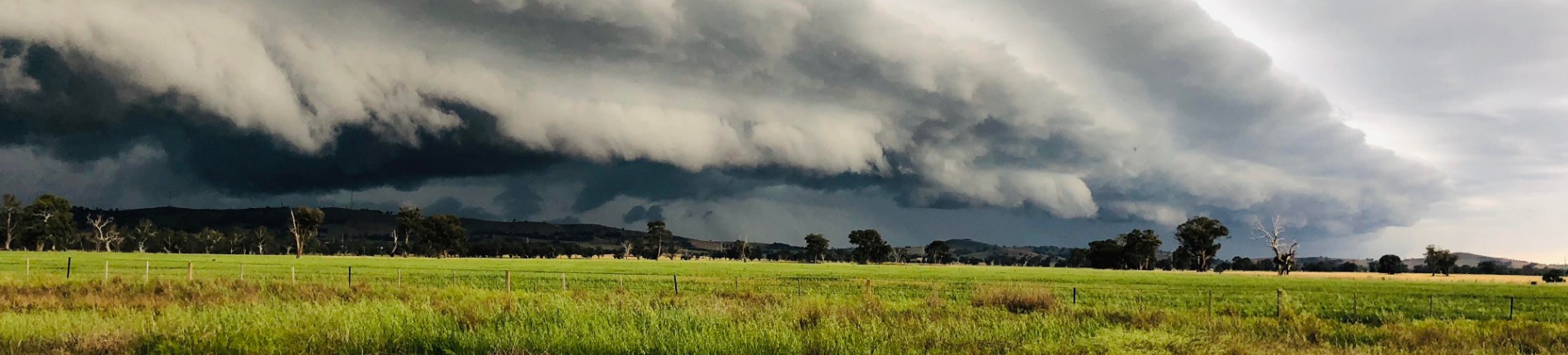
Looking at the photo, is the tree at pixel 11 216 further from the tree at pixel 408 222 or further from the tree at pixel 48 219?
the tree at pixel 408 222

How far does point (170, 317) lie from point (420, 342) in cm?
808

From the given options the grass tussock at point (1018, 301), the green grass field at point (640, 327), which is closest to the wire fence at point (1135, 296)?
the grass tussock at point (1018, 301)

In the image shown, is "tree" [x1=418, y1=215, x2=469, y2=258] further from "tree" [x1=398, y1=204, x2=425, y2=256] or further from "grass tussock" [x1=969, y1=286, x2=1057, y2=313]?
"grass tussock" [x1=969, y1=286, x2=1057, y2=313]

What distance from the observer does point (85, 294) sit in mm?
28250

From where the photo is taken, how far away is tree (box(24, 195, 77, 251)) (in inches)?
6708

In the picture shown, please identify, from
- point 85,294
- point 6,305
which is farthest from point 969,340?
point 85,294

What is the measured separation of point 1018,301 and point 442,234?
188680 millimetres

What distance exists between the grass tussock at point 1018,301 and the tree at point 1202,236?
16173 cm

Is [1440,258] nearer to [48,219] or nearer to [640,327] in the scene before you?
[640,327]

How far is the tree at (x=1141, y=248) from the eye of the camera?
192375 mm

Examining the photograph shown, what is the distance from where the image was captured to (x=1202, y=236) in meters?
173

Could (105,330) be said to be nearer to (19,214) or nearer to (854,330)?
(854,330)

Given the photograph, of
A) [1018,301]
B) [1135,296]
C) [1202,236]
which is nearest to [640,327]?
[1018,301]

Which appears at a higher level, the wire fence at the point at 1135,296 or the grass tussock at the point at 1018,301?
the grass tussock at the point at 1018,301
